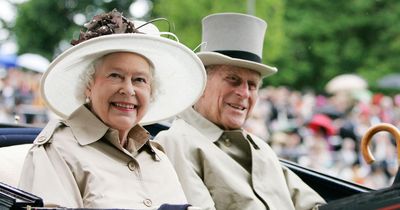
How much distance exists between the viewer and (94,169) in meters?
2.98

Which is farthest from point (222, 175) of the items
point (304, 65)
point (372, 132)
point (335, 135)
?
point (304, 65)

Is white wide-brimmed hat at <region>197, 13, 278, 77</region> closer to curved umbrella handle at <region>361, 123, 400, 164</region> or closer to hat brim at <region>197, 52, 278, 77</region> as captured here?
hat brim at <region>197, 52, 278, 77</region>

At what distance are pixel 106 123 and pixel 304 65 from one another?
23228 mm

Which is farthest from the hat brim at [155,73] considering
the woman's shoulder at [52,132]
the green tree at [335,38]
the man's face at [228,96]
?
the green tree at [335,38]

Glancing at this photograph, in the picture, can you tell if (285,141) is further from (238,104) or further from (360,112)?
(238,104)

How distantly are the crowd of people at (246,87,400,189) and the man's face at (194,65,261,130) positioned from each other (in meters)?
4.07

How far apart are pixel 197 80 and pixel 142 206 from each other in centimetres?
69

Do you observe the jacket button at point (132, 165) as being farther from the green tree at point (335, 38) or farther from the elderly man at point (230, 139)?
the green tree at point (335, 38)

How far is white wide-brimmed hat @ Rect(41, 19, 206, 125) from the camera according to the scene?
10.00 feet

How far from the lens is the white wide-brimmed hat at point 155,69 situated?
305 centimetres

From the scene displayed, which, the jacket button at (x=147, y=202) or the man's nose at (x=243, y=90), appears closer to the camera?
the jacket button at (x=147, y=202)

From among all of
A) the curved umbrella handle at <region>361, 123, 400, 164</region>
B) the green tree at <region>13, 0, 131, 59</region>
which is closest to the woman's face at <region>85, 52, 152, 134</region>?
the curved umbrella handle at <region>361, 123, 400, 164</region>

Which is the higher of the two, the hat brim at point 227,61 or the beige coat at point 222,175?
the hat brim at point 227,61

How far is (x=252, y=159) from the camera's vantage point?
3.89 m
